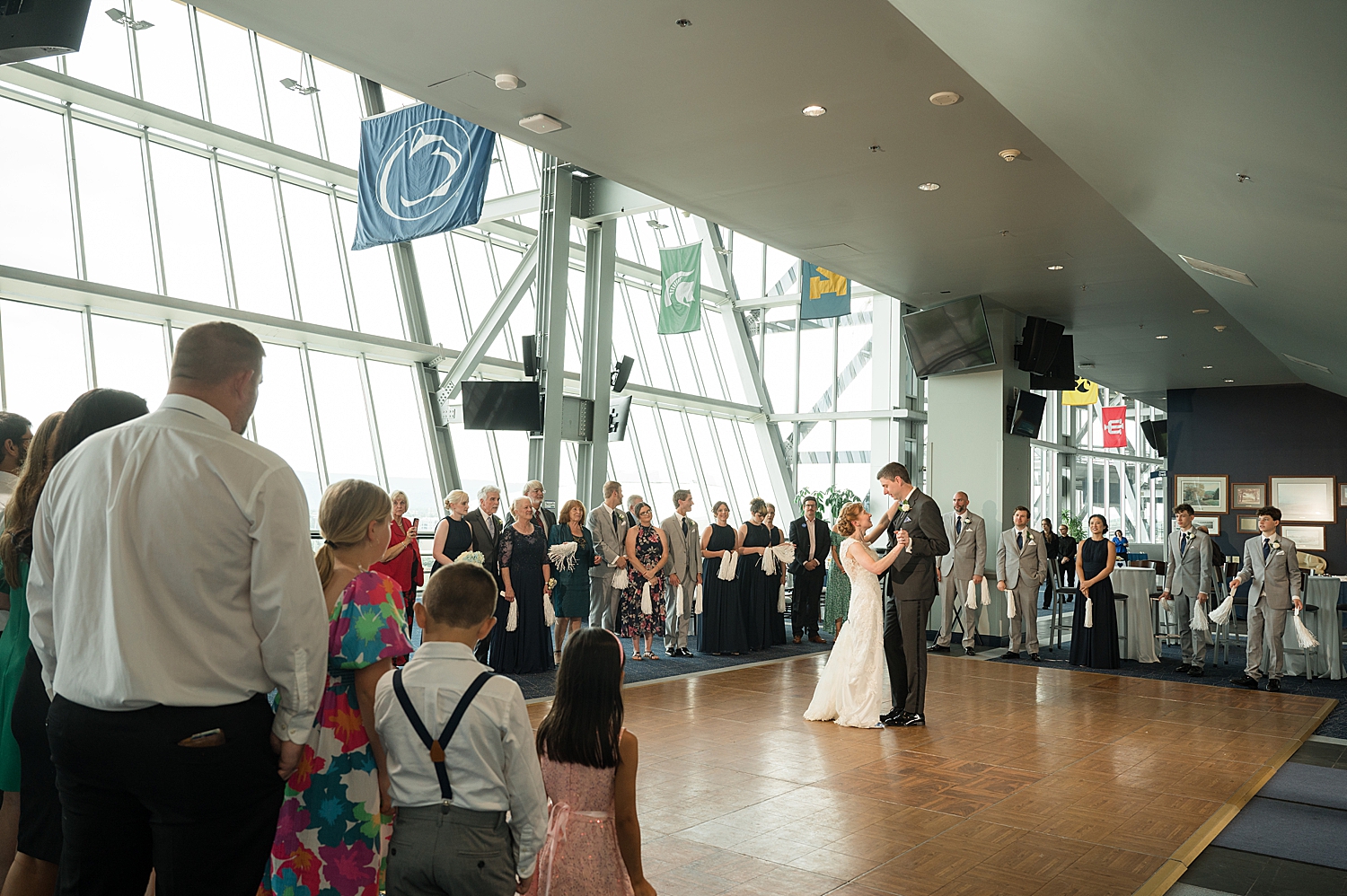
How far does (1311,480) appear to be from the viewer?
15.9 meters

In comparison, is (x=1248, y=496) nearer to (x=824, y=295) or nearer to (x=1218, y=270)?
(x=824, y=295)

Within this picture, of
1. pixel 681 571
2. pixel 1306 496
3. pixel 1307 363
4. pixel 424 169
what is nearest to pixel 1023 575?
pixel 681 571

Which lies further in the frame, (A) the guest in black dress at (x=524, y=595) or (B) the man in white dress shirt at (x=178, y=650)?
(A) the guest in black dress at (x=524, y=595)

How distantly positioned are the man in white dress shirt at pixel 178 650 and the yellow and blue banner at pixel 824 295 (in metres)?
10.2

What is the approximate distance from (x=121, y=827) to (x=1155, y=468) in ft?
103

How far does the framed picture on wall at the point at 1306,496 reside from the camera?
51.6ft

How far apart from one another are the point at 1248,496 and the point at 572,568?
1336 centimetres

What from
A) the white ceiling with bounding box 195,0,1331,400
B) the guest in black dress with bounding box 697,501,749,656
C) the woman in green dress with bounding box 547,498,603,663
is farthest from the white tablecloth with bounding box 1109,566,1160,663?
the woman in green dress with bounding box 547,498,603,663

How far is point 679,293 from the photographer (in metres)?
14.1

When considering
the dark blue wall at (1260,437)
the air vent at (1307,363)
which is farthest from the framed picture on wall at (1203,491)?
the air vent at (1307,363)

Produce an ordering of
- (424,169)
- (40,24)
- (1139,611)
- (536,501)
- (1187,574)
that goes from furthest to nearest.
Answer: (1139,611) → (1187,574) → (536,501) → (424,169) → (40,24)

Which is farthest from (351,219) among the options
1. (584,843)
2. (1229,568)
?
(1229,568)

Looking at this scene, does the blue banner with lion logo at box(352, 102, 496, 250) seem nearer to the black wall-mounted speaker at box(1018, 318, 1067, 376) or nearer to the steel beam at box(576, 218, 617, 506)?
the steel beam at box(576, 218, 617, 506)

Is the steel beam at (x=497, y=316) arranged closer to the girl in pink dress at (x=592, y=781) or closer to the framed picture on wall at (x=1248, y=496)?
the girl in pink dress at (x=592, y=781)
